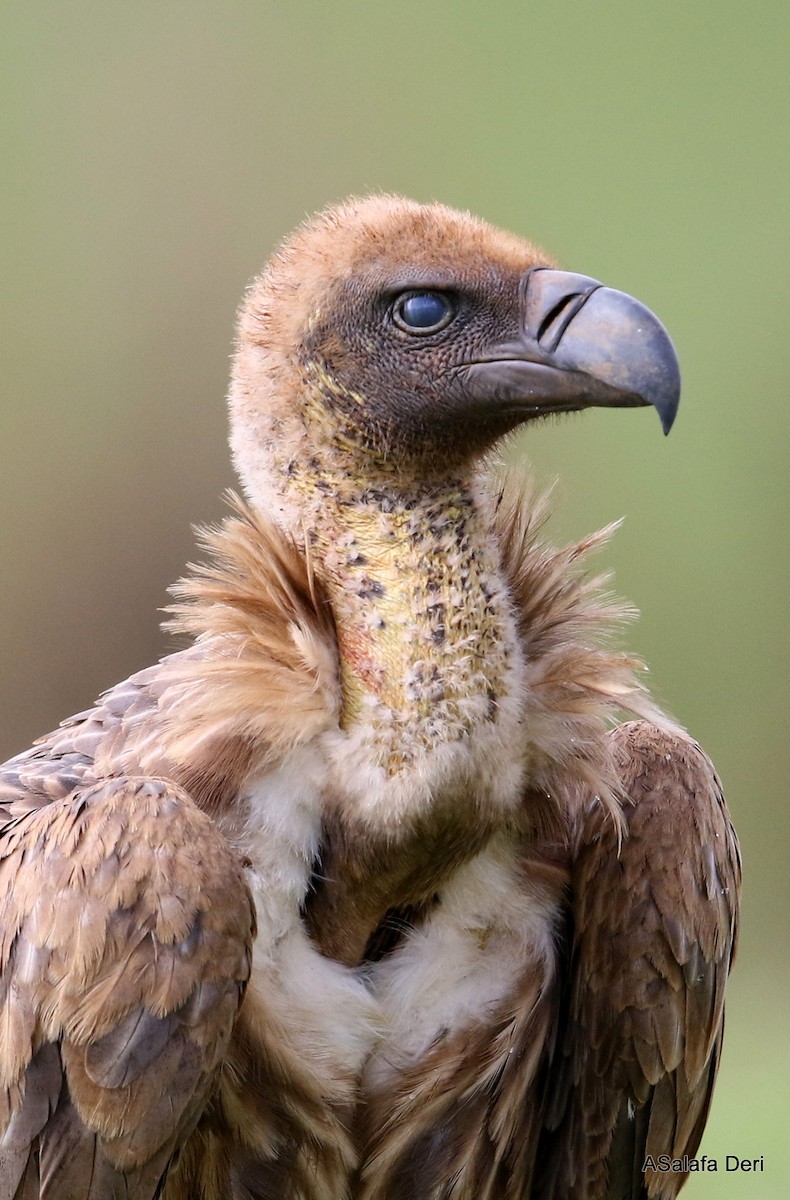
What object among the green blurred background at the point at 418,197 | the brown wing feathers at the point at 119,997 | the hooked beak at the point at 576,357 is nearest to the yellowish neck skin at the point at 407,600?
the hooked beak at the point at 576,357

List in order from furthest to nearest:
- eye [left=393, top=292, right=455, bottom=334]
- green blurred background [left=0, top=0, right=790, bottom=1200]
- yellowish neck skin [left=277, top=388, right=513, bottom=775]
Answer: green blurred background [left=0, top=0, right=790, bottom=1200] < eye [left=393, top=292, right=455, bottom=334] < yellowish neck skin [left=277, top=388, right=513, bottom=775]

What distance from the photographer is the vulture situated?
235 cm

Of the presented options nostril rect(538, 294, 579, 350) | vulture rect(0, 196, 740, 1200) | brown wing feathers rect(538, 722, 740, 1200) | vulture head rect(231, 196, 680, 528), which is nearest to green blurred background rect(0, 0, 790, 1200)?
brown wing feathers rect(538, 722, 740, 1200)

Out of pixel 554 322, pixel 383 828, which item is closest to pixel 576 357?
pixel 554 322

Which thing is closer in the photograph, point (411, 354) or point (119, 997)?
point (119, 997)

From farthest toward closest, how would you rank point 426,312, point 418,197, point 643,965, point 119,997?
point 418,197 → point 643,965 → point 426,312 → point 119,997

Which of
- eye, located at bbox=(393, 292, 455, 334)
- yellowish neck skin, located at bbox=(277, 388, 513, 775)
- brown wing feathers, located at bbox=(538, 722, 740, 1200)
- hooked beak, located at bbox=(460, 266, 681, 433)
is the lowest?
brown wing feathers, located at bbox=(538, 722, 740, 1200)

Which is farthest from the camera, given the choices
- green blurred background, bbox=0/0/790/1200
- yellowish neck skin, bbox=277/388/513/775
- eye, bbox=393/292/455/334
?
green blurred background, bbox=0/0/790/1200

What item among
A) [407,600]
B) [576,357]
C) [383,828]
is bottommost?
[383,828]

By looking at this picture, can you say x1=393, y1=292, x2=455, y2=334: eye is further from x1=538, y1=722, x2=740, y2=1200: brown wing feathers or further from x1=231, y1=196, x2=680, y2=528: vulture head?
x1=538, y1=722, x2=740, y2=1200: brown wing feathers

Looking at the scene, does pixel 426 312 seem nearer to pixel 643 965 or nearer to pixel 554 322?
pixel 554 322

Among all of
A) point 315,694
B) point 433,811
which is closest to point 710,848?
point 433,811

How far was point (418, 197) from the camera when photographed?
7352 mm

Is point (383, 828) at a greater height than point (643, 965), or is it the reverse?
point (383, 828)
